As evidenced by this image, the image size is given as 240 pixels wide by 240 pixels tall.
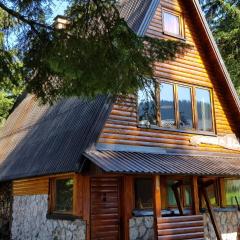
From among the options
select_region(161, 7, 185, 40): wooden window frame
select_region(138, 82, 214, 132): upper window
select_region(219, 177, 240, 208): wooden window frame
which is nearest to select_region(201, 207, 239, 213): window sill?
select_region(219, 177, 240, 208): wooden window frame

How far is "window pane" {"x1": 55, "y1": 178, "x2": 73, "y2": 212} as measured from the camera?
10.1 m

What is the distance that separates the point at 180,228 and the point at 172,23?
6.48 metres

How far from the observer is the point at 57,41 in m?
6.53

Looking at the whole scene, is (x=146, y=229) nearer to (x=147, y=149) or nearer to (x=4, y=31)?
(x=147, y=149)

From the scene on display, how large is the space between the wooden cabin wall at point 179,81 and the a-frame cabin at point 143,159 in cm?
3

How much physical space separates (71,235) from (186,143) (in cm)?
429

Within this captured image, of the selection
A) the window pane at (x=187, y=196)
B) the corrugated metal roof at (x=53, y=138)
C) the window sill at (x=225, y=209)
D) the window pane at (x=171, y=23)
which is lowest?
the window sill at (x=225, y=209)

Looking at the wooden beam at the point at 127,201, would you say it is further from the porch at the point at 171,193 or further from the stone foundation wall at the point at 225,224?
the stone foundation wall at the point at 225,224

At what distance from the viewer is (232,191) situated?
1266 centimetres

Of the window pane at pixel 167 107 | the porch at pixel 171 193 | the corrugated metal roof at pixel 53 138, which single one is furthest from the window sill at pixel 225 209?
the corrugated metal roof at pixel 53 138

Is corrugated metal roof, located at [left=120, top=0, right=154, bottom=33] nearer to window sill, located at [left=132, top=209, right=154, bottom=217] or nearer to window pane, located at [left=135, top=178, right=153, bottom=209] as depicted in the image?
window pane, located at [left=135, top=178, right=153, bottom=209]

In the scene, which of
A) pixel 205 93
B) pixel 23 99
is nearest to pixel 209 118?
pixel 205 93

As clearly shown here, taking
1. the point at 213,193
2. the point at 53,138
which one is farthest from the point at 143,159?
the point at 213,193

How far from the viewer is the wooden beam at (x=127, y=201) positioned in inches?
384
